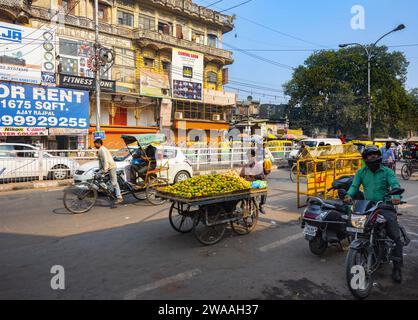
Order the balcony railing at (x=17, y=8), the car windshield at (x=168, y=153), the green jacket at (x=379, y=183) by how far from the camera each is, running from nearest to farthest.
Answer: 1. the green jacket at (x=379, y=183)
2. the car windshield at (x=168, y=153)
3. the balcony railing at (x=17, y=8)

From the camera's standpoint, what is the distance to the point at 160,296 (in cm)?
369

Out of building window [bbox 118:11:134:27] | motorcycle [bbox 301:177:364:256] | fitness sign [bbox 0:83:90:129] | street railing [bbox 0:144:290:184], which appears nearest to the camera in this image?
motorcycle [bbox 301:177:364:256]

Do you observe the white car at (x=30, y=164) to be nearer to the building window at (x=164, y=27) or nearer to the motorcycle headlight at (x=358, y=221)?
the motorcycle headlight at (x=358, y=221)

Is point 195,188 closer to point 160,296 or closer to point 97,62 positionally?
point 160,296

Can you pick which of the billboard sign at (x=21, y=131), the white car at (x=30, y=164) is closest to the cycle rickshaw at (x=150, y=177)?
the white car at (x=30, y=164)

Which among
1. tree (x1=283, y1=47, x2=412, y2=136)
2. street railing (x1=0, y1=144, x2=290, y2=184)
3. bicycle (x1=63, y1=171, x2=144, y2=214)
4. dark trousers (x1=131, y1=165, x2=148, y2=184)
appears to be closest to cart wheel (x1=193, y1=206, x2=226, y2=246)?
bicycle (x1=63, y1=171, x2=144, y2=214)

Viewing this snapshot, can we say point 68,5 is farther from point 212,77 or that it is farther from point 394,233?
point 394,233

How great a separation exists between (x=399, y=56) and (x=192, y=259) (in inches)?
2346

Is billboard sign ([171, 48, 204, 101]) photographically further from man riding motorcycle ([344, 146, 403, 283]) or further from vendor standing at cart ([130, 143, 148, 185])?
man riding motorcycle ([344, 146, 403, 283])

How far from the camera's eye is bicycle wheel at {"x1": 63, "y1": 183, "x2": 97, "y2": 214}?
787cm

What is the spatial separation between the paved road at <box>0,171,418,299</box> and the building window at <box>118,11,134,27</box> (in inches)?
1000

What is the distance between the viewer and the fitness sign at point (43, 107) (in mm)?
18828

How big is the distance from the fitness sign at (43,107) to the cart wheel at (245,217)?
1759cm
